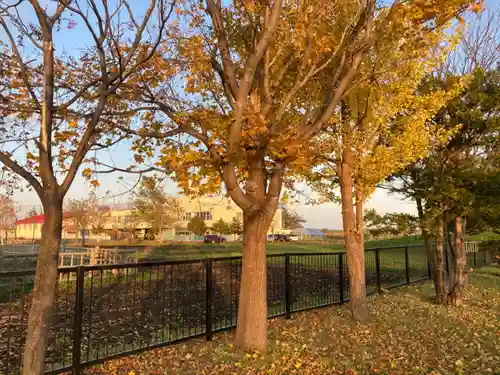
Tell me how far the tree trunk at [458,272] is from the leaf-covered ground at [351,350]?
837 mm

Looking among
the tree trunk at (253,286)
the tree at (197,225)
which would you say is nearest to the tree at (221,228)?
the tree at (197,225)

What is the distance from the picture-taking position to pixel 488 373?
4.63 m

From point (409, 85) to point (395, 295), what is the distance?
5475 mm

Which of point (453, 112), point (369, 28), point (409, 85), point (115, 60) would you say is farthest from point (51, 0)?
point (453, 112)

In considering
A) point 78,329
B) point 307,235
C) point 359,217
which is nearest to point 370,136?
point 359,217

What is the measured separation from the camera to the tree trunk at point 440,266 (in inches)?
356

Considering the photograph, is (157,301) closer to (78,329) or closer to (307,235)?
(78,329)

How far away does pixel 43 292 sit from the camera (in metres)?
2.97

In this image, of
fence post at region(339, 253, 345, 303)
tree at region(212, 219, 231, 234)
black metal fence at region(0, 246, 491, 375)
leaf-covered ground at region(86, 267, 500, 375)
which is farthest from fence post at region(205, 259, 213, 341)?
tree at region(212, 219, 231, 234)

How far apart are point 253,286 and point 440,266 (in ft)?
19.0

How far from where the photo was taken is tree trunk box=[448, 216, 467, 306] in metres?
8.88

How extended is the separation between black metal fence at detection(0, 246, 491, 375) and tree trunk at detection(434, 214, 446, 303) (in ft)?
5.65

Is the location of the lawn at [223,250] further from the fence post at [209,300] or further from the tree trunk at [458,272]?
the fence post at [209,300]

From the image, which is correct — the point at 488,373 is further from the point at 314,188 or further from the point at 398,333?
the point at 314,188
